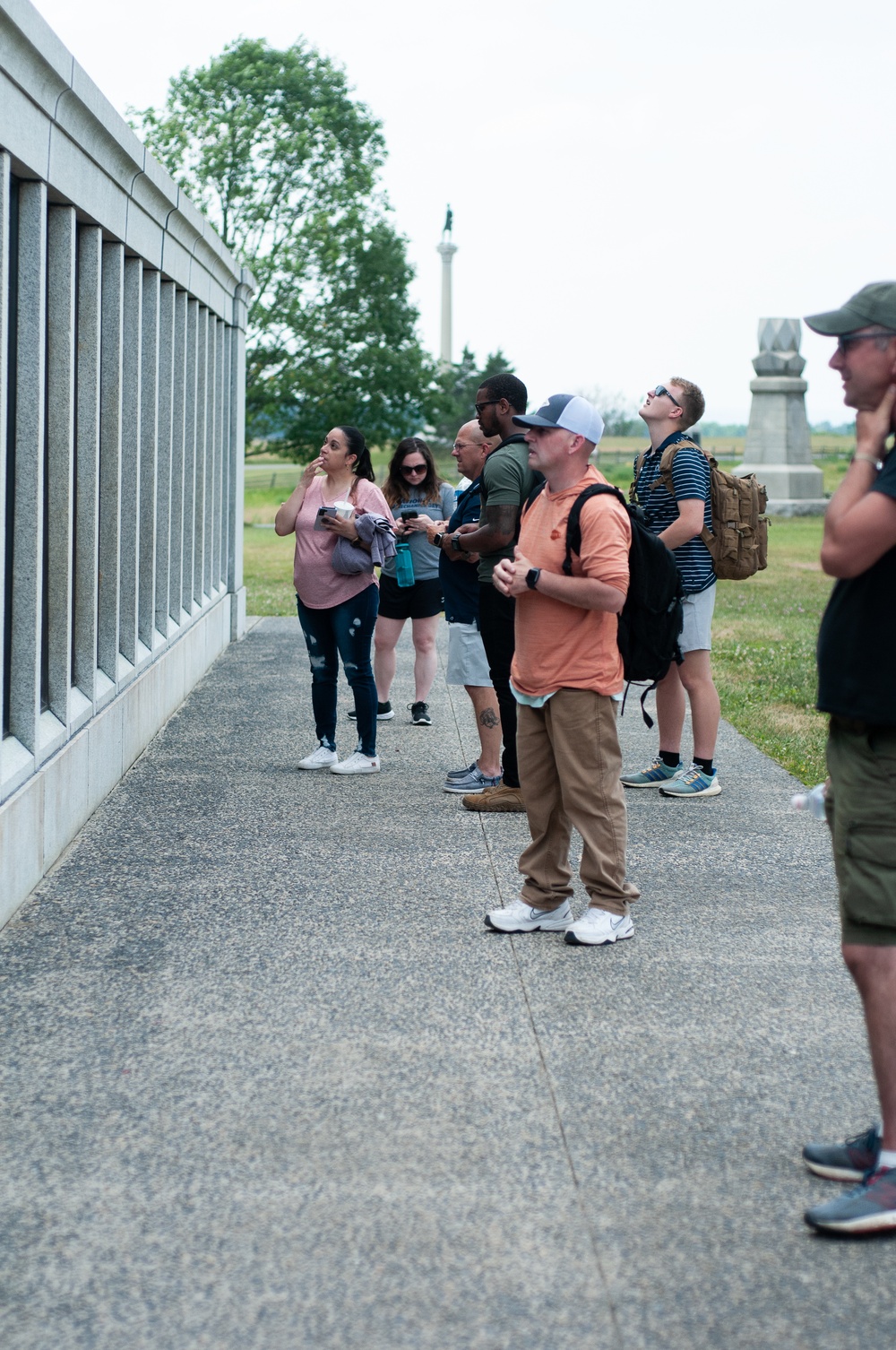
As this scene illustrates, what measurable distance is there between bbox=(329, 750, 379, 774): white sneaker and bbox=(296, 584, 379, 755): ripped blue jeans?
12 cm

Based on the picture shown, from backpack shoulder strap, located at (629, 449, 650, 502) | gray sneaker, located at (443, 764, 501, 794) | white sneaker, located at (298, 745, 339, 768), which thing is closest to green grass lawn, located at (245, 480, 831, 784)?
gray sneaker, located at (443, 764, 501, 794)

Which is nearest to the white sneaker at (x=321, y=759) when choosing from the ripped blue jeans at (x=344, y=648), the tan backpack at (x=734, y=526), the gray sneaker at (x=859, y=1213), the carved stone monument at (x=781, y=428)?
the ripped blue jeans at (x=344, y=648)

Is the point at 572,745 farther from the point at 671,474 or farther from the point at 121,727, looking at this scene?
the point at 121,727

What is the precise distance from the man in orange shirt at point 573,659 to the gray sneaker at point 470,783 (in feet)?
7.89

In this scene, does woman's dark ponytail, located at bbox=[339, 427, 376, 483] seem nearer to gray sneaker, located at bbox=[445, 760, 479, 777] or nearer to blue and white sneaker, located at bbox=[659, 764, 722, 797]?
gray sneaker, located at bbox=[445, 760, 479, 777]

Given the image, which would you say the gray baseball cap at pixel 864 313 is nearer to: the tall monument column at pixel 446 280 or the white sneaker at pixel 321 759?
the white sneaker at pixel 321 759

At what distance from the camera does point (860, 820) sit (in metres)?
3.37

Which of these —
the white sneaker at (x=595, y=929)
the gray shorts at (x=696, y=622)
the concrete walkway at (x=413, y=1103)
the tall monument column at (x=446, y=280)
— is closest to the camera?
the concrete walkway at (x=413, y=1103)

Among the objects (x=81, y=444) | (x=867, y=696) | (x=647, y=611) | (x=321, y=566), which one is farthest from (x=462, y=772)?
(x=867, y=696)

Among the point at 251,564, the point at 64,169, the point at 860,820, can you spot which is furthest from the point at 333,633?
the point at 251,564

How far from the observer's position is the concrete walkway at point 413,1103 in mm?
2979

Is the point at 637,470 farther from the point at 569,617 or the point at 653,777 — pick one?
the point at 569,617

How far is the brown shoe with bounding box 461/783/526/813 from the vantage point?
7328 millimetres

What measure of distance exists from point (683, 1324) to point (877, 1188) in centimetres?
65
